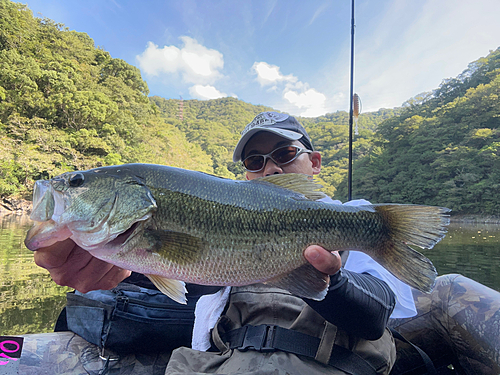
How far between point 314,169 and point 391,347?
181 centimetres

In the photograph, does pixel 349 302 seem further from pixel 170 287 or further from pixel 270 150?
pixel 270 150

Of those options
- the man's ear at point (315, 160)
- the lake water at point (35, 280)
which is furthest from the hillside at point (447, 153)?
the man's ear at point (315, 160)

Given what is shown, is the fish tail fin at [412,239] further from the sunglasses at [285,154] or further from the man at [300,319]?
the sunglasses at [285,154]

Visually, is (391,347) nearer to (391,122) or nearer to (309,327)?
(309,327)

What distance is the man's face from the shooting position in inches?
106

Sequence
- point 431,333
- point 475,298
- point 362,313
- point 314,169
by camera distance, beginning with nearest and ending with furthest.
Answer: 1. point 362,313
2. point 475,298
3. point 431,333
4. point 314,169

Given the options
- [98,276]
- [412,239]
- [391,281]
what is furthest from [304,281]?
[98,276]

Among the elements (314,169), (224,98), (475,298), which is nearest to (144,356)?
(314,169)

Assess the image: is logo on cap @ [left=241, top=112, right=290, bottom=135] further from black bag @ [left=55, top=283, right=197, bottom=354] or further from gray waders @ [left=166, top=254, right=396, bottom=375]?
black bag @ [left=55, top=283, right=197, bottom=354]

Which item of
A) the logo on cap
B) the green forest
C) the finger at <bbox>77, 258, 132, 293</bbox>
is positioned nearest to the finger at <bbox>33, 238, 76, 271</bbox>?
the finger at <bbox>77, 258, 132, 293</bbox>

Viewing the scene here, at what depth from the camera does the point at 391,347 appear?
1.76 meters

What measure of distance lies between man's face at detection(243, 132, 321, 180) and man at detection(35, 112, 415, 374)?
1.00 metres

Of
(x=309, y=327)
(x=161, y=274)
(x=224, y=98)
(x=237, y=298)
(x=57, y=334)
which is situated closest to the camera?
(x=161, y=274)

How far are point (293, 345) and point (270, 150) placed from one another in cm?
172
